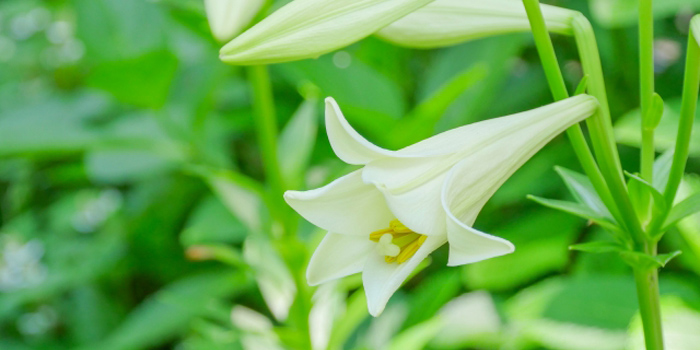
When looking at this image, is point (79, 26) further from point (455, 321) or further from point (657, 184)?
point (657, 184)

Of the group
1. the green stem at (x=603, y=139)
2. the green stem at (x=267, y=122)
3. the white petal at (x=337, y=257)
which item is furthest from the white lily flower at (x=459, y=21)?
the green stem at (x=267, y=122)

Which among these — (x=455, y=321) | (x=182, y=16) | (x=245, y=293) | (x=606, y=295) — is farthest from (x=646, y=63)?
(x=245, y=293)

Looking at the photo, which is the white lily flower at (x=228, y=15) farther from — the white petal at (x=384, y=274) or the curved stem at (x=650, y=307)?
the curved stem at (x=650, y=307)

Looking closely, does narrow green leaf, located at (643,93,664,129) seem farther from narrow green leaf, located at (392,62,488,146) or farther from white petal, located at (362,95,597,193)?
narrow green leaf, located at (392,62,488,146)

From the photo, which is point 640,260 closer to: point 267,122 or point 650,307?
point 650,307

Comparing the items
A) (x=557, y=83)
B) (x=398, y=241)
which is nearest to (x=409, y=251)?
(x=398, y=241)
